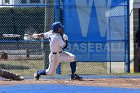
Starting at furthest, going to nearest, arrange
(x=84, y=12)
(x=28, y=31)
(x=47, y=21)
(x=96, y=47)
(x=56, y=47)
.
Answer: (x=28, y=31) → (x=84, y=12) → (x=96, y=47) → (x=47, y=21) → (x=56, y=47)

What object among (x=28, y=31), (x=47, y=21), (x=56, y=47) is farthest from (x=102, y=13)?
(x=56, y=47)

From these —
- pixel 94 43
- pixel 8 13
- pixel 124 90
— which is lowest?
pixel 124 90

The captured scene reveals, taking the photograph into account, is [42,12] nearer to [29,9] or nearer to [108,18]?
[29,9]

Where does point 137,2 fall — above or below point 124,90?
above

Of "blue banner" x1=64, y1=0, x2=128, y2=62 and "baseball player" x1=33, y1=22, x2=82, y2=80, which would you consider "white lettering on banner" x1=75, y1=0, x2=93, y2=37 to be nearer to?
"blue banner" x1=64, y1=0, x2=128, y2=62

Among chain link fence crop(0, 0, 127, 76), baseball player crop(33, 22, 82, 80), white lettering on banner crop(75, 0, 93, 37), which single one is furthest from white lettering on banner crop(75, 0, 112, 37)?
baseball player crop(33, 22, 82, 80)

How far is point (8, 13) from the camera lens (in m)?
19.6

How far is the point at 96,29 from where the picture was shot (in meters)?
19.1

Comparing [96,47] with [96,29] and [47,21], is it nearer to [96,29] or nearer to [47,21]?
[96,29]

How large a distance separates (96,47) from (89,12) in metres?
1.41

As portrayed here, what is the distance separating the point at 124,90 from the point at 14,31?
8.16 meters

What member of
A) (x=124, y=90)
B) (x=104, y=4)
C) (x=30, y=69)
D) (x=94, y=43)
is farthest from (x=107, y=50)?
(x=124, y=90)

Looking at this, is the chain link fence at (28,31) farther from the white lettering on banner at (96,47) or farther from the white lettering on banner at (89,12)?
the white lettering on banner at (96,47)

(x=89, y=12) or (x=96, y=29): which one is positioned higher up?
(x=89, y=12)
